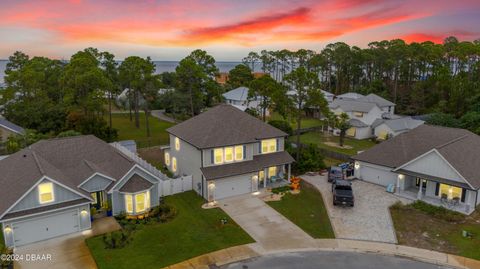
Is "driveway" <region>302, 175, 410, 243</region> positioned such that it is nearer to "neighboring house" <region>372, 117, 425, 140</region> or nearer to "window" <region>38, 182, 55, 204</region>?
"window" <region>38, 182, 55, 204</region>

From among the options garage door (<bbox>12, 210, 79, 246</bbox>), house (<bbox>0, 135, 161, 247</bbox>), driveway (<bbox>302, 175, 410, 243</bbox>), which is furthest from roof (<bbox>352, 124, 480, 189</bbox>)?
garage door (<bbox>12, 210, 79, 246</bbox>)

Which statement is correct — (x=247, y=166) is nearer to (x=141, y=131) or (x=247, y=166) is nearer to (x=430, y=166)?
(x=430, y=166)

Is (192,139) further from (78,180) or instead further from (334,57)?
(334,57)

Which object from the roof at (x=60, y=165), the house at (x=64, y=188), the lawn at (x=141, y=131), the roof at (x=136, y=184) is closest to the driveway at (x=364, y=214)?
the roof at (x=136, y=184)

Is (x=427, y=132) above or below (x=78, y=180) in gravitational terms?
above

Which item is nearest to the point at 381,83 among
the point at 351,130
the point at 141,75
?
the point at 351,130
